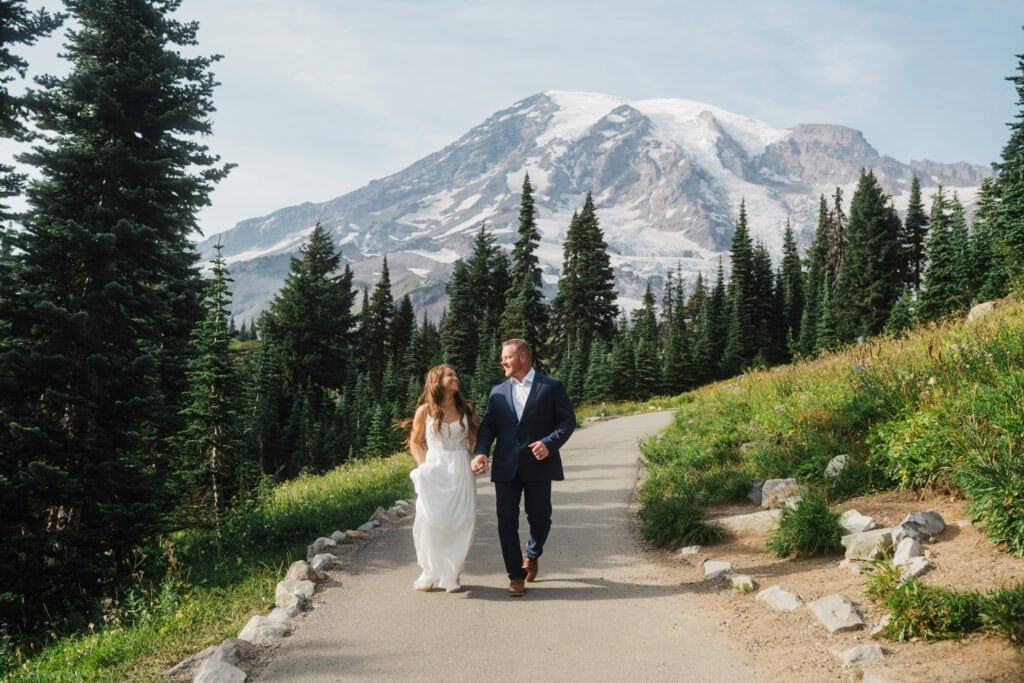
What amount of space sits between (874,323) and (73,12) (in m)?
65.7

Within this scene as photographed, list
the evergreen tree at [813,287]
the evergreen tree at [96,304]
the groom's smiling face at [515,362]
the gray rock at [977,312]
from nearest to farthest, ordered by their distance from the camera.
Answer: the groom's smiling face at [515,362], the evergreen tree at [96,304], the gray rock at [977,312], the evergreen tree at [813,287]

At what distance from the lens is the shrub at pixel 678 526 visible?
8.16 m

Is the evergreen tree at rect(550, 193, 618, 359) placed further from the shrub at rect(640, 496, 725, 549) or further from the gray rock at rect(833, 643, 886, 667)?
the gray rock at rect(833, 643, 886, 667)

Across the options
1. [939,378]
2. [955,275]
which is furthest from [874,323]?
[939,378]

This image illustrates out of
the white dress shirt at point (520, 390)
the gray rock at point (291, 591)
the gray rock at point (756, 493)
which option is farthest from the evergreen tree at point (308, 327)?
the white dress shirt at point (520, 390)

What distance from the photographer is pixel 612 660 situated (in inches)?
197

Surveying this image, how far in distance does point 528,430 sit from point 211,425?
15.8 meters

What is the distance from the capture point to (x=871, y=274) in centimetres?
6347

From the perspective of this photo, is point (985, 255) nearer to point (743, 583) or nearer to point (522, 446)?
point (743, 583)

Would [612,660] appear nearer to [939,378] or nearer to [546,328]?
[939,378]

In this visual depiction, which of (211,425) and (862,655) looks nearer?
(862,655)

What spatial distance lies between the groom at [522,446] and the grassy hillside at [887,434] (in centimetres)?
249

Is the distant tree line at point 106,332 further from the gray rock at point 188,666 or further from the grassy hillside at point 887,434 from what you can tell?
the gray rock at point 188,666

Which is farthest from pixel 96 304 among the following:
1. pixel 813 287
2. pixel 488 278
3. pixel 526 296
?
pixel 813 287
